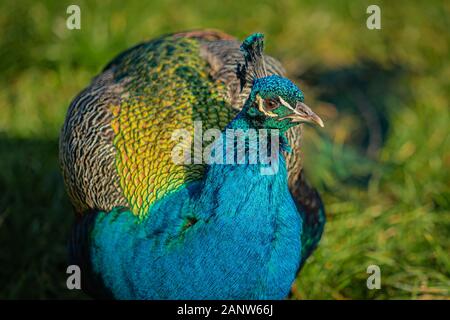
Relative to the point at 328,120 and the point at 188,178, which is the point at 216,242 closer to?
the point at 188,178

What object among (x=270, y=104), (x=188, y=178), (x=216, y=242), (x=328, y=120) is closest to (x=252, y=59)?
(x=270, y=104)

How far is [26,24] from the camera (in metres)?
4.55

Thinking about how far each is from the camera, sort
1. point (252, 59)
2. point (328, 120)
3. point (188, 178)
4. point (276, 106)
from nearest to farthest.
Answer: point (276, 106)
point (252, 59)
point (188, 178)
point (328, 120)

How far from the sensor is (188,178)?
8.23 feet

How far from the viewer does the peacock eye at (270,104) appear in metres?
2.21

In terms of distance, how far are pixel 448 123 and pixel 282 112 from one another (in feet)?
7.77

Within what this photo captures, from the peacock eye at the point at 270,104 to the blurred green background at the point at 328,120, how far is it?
1298mm

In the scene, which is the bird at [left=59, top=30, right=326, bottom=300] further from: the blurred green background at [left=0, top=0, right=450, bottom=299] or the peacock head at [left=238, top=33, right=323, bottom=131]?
the blurred green background at [left=0, top=0, right=450, bottom=299]

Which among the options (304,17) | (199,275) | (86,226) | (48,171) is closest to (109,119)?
(86,226)

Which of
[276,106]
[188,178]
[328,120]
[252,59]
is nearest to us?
[276,106]

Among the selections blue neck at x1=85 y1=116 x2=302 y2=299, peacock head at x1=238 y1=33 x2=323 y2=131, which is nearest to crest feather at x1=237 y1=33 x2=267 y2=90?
peacock head at x1=238 y1=33 x2=323 y2=131

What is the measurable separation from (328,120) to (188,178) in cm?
223

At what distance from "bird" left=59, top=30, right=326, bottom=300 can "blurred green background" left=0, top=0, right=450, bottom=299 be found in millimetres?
548
